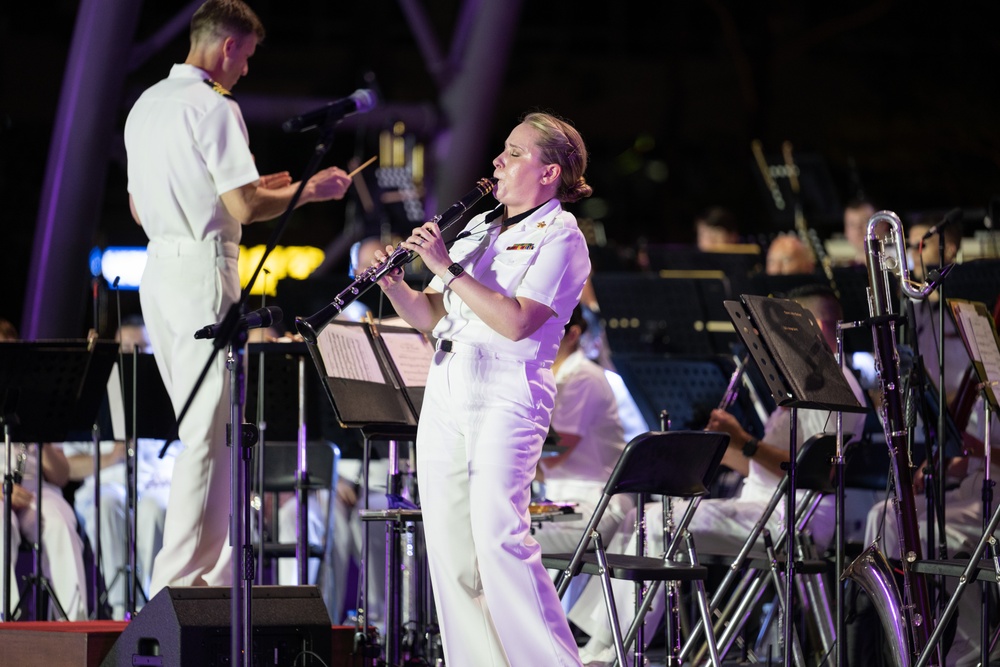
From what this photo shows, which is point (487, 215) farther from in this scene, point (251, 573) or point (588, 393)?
point (588, 393)

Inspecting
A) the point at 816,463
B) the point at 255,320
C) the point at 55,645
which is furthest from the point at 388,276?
the point at 816,463

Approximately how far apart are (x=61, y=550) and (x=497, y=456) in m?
3.35

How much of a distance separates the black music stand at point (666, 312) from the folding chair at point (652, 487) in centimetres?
311

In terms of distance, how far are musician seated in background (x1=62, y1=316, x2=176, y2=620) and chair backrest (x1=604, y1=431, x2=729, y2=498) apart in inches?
139

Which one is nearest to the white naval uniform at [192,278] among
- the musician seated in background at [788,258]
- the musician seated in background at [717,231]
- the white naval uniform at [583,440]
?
the white naval uniform at [583,440]

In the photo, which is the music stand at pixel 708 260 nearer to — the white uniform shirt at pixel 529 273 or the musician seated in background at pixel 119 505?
the musician seated in background at pixel 119 505

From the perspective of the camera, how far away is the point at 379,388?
495 cm

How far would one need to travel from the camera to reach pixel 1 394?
5.44m

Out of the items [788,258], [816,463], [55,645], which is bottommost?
[55,645]

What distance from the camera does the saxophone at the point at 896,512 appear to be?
454 cm

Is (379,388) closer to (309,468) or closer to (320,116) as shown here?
(320,116)

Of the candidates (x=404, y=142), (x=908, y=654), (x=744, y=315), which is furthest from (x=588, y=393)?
(x=404, y=142)

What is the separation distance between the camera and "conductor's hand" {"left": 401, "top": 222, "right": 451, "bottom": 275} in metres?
4.01

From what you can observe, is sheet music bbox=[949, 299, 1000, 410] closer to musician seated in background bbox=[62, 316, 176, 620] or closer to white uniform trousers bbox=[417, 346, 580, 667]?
white uniform trousers bbox=[417, 346, 580, 667]
